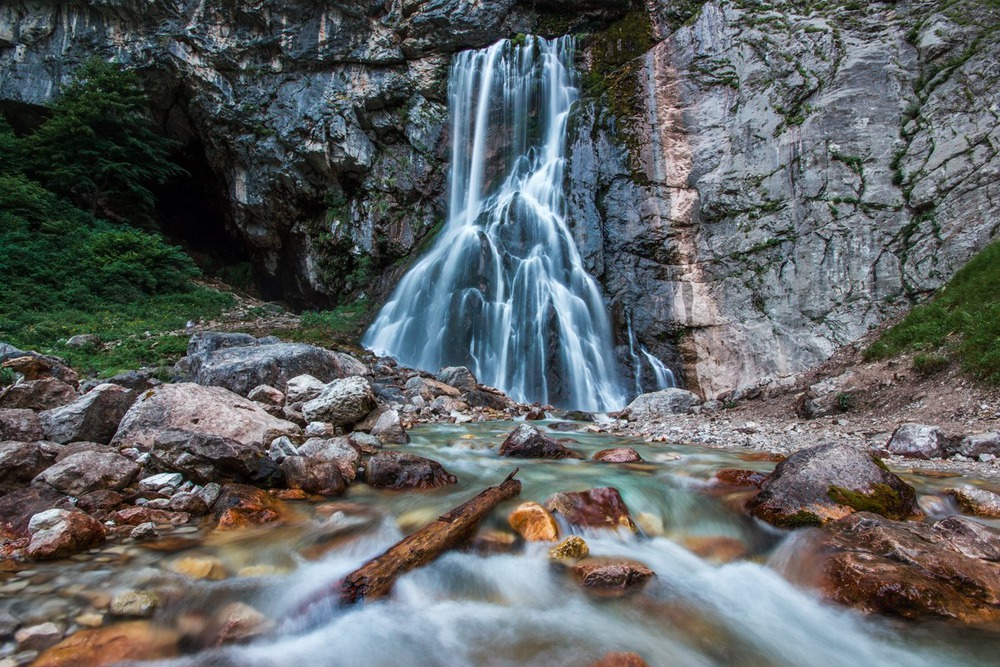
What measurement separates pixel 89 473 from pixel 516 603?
3.21 meters

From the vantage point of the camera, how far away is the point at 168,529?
315 centimetres

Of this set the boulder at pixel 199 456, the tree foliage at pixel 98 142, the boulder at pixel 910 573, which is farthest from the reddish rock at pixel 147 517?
the tree foliage at pixel 98 142

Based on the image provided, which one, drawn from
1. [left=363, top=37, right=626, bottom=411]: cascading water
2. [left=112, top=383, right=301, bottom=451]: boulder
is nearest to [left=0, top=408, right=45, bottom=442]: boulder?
[left=112, top=383, right=301, bottom=451]: boulder

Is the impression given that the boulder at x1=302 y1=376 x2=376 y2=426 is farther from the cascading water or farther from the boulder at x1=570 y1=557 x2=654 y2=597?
the cascading water

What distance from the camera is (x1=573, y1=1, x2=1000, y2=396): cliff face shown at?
10203 mm

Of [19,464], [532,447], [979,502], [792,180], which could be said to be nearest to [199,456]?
[19,464]

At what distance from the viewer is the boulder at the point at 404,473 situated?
4195 mm

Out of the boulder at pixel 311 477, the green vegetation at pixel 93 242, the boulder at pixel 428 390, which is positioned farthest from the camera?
the green vegetation at pixel 93 242

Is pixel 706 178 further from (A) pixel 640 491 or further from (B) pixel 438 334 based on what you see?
(A) pixel 640 491

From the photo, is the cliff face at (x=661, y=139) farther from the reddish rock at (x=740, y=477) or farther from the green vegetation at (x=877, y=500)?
the green vegetation at (x=877, y=500)

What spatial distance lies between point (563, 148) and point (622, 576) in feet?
52.4

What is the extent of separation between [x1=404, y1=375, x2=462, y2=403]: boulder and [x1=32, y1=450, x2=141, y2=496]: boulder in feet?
16.8

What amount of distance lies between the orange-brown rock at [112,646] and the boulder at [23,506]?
122 centimetres

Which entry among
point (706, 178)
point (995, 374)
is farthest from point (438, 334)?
point (995, 374)
